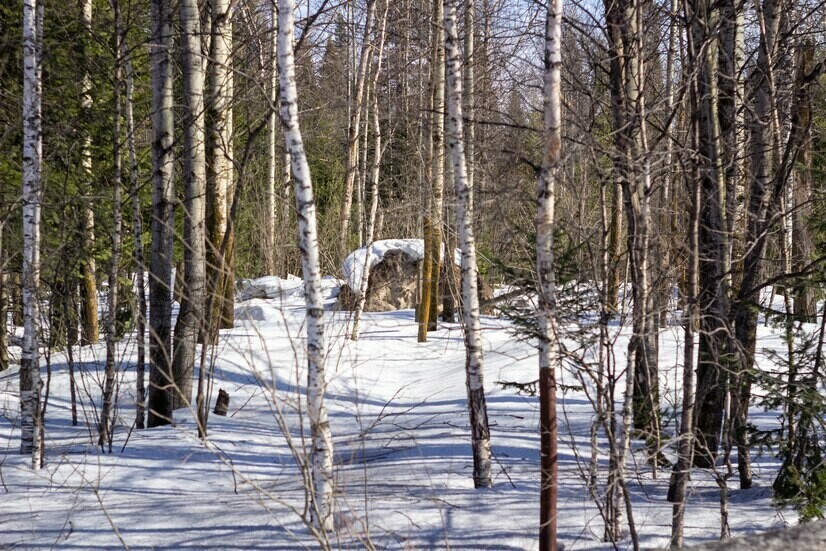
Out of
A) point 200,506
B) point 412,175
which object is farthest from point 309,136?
point 200,506

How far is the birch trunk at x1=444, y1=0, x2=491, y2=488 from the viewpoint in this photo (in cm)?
580

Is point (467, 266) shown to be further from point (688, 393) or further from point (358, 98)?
point (358, 98)

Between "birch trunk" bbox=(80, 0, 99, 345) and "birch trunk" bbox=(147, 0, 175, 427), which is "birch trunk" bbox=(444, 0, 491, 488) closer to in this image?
"birch trunk" bbox=(147, 0, 175, 427)

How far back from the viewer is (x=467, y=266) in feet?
19.3

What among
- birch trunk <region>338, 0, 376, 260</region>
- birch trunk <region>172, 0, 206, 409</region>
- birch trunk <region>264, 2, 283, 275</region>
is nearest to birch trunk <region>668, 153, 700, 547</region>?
birch trunk <region>264, 2, 283, 275</region>

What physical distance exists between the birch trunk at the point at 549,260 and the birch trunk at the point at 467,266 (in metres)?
1.48

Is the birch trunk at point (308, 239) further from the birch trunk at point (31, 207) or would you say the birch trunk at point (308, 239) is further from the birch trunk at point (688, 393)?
the birch trunk at point (31, 207)

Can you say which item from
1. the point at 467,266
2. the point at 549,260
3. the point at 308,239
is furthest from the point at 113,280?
the point at 549,260

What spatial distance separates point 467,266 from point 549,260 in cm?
176

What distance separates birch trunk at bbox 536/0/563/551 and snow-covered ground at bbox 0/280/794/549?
182 millimetres

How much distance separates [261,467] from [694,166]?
475 cm

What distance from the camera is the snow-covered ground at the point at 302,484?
191 inches

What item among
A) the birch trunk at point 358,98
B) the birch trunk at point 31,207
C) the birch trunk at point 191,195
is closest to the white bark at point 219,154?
the birch trunk at point 191,195

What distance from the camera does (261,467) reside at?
7.15 meters
